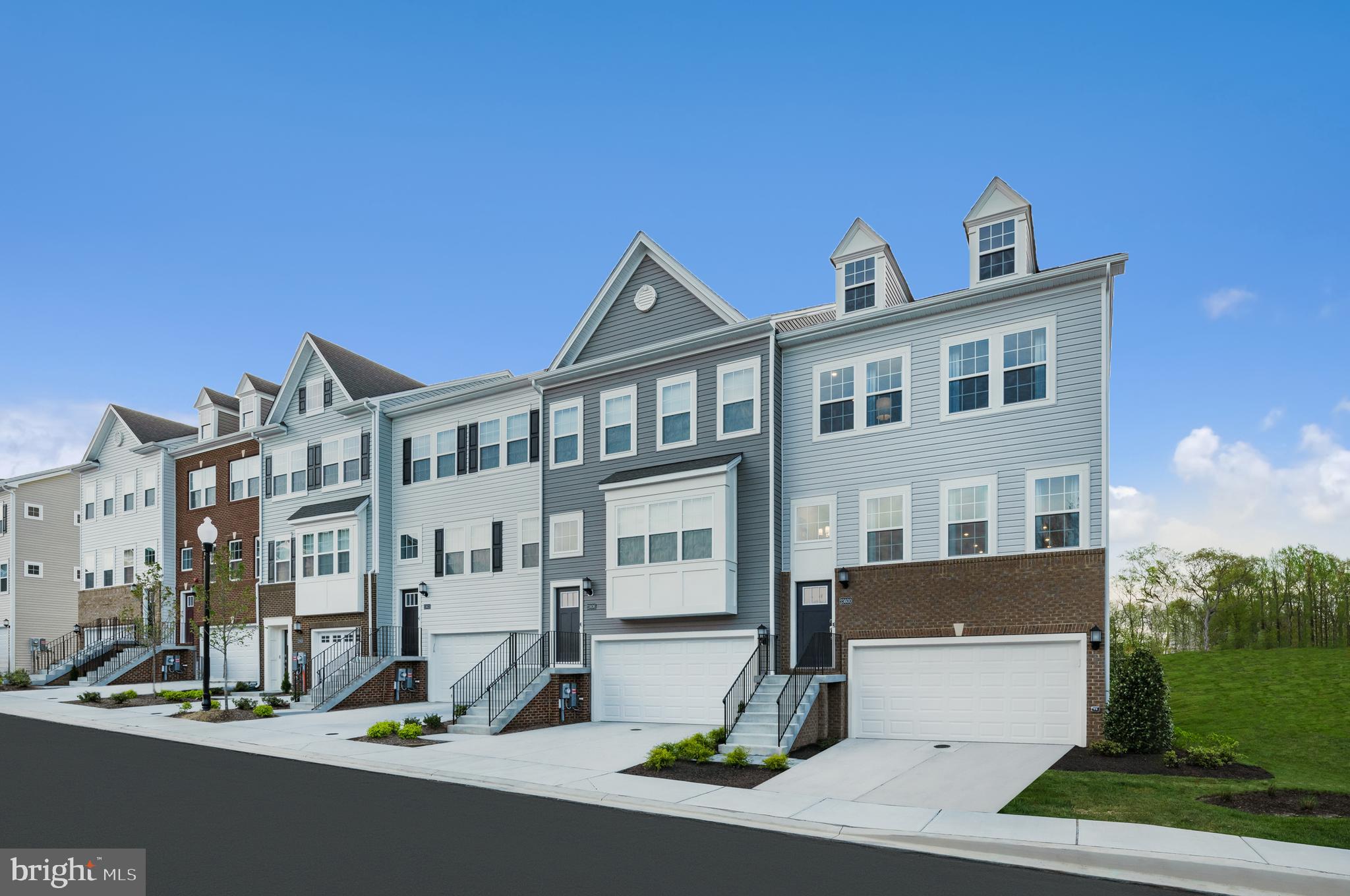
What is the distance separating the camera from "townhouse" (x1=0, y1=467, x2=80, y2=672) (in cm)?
4372

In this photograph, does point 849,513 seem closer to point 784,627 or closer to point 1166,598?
point 784,627

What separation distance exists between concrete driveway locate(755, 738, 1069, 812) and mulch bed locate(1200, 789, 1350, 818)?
2747 millimetres

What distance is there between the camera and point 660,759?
16.2m

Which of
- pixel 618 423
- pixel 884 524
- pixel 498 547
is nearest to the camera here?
pixel 884 524

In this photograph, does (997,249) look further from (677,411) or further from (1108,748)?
(1108,748)

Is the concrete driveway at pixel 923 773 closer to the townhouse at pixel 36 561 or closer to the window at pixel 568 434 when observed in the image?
the window at pixel 568 434

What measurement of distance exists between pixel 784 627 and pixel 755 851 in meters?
11.3

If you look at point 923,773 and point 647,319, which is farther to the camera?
point 647,319

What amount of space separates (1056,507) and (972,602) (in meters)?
2.53

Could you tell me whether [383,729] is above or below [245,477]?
below

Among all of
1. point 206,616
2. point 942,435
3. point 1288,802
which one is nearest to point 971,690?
point 942,435

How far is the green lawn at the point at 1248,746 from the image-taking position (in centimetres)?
1179

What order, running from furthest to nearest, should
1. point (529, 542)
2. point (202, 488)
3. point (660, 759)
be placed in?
point (202, 488), point (529, 542), point (660, 759)

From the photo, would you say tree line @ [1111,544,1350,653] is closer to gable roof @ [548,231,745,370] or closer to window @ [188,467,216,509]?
gable roof @ [548,231,745,370]
